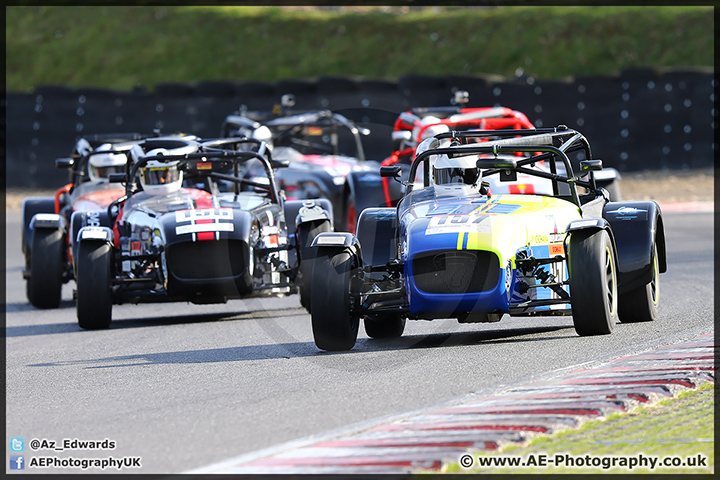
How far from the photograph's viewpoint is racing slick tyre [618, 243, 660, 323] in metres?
9.06

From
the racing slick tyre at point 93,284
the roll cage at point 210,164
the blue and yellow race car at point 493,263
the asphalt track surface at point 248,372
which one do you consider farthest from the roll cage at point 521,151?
the racing slick tyre at point 93,284

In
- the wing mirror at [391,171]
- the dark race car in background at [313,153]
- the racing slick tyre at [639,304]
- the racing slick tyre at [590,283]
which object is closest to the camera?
the racing slick tyre at [590,283]

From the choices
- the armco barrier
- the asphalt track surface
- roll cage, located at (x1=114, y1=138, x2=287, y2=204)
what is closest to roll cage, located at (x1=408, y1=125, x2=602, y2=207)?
the asphalt track surface

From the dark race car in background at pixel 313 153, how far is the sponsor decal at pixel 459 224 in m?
6.06

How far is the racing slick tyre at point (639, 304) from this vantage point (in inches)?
357

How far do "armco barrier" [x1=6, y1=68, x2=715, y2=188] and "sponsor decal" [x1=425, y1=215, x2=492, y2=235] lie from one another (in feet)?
51.1

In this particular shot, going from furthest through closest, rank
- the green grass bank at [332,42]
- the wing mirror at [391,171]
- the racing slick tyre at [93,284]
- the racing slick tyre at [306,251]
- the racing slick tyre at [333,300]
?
the green grass bank at [332,42] < the racing slick tyre at [306,251] < the racing slick tyre at [93,284] < the wing mirror at [391,171] < the racing slick tyre at [333,300]

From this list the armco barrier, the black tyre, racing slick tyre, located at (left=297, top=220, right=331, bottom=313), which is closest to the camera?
the black tyre

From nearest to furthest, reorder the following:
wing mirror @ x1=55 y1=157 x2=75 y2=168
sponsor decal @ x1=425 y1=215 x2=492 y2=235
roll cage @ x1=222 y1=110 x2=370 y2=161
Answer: sponsor decal @ x1=425 y1=215 x2=492 y2=235 < wing mirror @ x1=55 y1=157 x2=75 y2=168 < roll cage @ x1=222 y1=110 x2=370 y2=161

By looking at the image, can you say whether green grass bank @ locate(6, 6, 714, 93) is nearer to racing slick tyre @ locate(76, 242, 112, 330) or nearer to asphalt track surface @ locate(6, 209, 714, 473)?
asphalt track surface @ locate(6, 209, 714, 473)

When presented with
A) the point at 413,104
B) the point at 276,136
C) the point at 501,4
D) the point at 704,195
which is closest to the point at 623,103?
the point at 704,195

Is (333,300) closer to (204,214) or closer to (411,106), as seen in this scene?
(204,214)

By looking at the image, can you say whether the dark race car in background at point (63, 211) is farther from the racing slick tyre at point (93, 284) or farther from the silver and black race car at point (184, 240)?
the racing slick tyre at point (93, 284)

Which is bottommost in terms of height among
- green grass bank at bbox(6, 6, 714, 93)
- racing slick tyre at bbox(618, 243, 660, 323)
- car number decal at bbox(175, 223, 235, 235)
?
racing slick tyre at bbox(618, 243, 660, 323)
